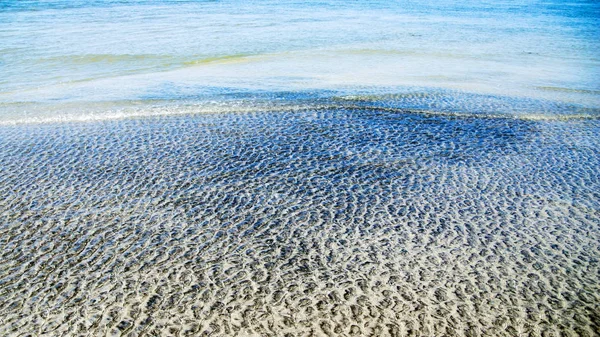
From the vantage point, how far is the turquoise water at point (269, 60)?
3819 mm

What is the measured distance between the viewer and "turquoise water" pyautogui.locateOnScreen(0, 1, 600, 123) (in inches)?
150

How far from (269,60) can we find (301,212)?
4726 mm

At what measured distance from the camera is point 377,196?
1794mm

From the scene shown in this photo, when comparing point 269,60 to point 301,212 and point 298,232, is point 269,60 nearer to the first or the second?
point 301,212

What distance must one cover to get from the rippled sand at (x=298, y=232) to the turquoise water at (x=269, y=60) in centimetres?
104

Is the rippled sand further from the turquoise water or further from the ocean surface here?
the turquoise water

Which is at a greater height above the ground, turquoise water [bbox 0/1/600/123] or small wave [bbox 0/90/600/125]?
small wave [bbox 0/90/600/125]

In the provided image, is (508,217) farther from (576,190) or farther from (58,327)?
(58,327)

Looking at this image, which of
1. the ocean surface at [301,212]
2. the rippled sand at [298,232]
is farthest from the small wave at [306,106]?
the rippled sand at [298,232]

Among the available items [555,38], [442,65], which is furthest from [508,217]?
[555,38]

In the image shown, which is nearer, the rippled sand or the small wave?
the rippled sand

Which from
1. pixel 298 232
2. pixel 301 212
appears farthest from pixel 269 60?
pixel 298 232

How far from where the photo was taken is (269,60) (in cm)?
615

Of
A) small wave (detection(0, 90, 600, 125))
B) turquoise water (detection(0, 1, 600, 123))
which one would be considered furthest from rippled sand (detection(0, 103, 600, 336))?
turquoise water (detection(0, 1, 600, 123))
